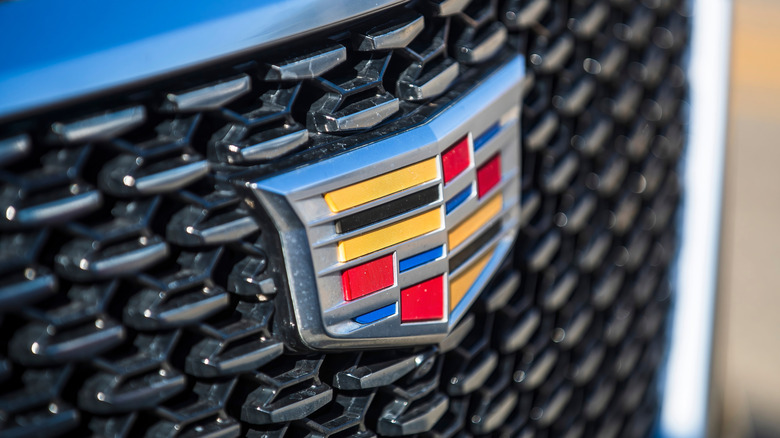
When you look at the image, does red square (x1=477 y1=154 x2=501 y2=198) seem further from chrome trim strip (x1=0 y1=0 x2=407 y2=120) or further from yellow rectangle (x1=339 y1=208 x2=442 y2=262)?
chrome trim strip (x1=0 y1=0 x2=407 y2=120)

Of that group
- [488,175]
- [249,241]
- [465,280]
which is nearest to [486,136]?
[488,175]

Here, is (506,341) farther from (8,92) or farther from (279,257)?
(8,92)

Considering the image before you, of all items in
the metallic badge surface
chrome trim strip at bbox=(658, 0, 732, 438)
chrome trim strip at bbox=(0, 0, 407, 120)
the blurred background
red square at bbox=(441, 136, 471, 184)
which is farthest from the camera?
the blurred background

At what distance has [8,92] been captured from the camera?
0.70 metres

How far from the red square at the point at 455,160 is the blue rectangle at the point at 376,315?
0.56 ft

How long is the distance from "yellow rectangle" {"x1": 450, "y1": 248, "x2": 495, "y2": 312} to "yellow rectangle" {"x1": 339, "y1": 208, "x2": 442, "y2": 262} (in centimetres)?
10

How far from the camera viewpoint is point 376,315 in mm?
931

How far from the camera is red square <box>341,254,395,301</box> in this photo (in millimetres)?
894

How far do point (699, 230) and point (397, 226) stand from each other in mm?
990

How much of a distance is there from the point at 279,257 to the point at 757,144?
12.8ft

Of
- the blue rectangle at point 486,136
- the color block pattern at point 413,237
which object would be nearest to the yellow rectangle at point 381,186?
the color block pattern at point 413,237

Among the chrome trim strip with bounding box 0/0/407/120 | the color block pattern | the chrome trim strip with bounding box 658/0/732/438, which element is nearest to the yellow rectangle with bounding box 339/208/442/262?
the color block pattern

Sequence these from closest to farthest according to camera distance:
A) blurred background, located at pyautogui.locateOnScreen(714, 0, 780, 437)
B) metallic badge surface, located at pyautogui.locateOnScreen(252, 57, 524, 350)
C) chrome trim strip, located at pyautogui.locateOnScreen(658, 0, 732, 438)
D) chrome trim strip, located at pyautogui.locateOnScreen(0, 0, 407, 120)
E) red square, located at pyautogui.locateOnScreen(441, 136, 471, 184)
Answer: chrome trim strip, located at pyautogui.locateOnScreen(0, 0, 407, 120)
metallic badge surface, located at pyautogui.locateOnScreen(252, 57, 524, 350)
red square, located at pyautogui.locateOnScreen(441, 136, 471, 184)
chrome trim strip, located at pyautogui.locateOnScreen(658, 0, 732, 438)
blurred background, located at pyautogui.locateOnScreen(714, 0, 780, 437)

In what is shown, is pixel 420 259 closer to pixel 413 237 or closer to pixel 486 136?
pixel 413 237
